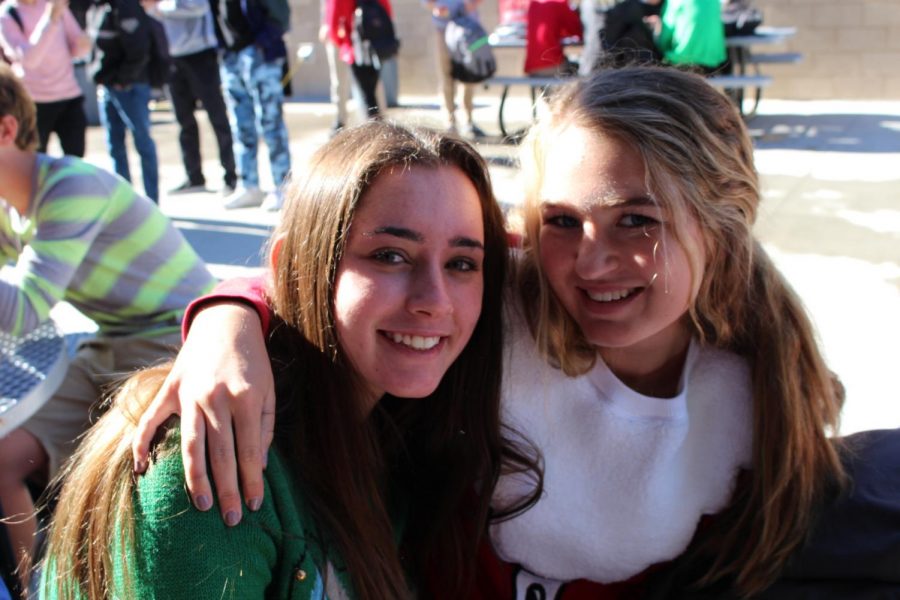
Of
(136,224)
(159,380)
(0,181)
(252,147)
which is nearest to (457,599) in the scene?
(159,380)

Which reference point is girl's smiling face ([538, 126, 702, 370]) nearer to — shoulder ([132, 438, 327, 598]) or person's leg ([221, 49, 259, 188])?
shoulder ([132, 438, 327, 598])

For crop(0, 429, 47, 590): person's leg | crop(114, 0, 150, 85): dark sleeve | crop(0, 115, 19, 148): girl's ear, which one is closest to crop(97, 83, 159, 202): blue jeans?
crop(114, 0, 150, 85): dark sleeve

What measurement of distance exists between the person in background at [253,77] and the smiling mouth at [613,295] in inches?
164

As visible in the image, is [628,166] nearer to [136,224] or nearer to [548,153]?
[548,153]

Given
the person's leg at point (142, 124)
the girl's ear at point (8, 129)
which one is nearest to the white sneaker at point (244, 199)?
the person's leg at point (142, 124)

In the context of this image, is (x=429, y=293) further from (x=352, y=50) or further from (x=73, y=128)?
(x=352, y=50)

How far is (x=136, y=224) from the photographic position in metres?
2.56

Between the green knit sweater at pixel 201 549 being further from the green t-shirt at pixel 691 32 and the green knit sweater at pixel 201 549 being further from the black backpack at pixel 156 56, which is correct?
the green t-shirt at pixel 691 32

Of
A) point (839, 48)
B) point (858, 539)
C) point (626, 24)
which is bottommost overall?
point (858, 539)

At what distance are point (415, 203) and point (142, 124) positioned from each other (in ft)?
16.0

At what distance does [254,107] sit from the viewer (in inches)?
234

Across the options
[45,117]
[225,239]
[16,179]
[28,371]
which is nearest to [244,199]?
[225,239]

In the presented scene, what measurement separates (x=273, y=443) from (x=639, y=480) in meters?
0.73

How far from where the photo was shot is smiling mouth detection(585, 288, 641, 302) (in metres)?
1.64
